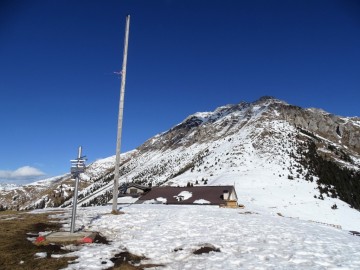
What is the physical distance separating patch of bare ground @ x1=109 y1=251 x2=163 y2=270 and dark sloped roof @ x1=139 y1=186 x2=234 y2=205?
44463 mm

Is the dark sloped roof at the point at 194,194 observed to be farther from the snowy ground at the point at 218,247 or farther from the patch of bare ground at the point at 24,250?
the patch of bare ground at the point at 24,250

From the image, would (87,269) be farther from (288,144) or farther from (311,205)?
(288,144)

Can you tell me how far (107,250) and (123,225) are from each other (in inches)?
240

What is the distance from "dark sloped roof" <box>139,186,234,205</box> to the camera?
58.0 metres

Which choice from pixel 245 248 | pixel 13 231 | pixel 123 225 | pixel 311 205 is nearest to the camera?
pixel 245 248

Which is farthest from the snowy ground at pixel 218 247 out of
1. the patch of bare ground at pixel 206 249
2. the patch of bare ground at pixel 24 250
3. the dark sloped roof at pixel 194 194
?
the dark sloped roof at pixel 194 194

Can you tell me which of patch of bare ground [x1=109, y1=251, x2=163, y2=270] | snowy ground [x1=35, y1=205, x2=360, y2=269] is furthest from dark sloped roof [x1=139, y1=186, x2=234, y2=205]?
patch of bare ground [x1=109, y1=251, x2=163, y2=270]

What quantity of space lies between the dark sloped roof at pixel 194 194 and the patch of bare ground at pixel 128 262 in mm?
44463

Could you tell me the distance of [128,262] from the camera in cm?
1141

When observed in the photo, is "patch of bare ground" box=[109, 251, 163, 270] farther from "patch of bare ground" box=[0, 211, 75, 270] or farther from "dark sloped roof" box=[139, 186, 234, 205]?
"dark sloped roof" box=[139, 186, 234, 205]

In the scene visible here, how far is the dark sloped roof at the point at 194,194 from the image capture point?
5797 cm

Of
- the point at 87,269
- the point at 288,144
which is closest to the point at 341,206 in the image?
the point at 288,144

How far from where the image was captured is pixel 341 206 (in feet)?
229

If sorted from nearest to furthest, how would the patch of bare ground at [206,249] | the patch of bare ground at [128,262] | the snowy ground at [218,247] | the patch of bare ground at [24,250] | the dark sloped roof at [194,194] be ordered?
1. the patch of bare ground at [24,250]
2. the patch of bare ground at [128,262]
3. the snowy ground at [218,247]
4. the patch of bare ground at [206,249]
5. the dark sloped roof at [194,194]
